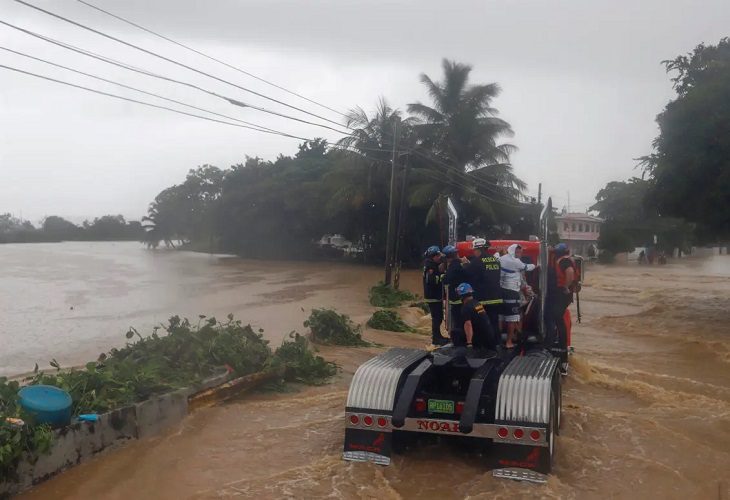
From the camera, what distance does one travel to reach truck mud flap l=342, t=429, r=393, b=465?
6.32 m

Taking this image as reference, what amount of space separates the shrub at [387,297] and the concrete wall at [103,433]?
14834 millimetres

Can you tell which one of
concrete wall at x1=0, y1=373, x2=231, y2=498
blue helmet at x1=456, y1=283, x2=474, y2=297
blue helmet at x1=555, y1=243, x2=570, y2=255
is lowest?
concrete wall at x1=0, y1=373, x2=231, y2=498

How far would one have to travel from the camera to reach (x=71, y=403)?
6.23m

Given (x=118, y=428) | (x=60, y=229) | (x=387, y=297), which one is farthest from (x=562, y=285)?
(x=60, y=229)

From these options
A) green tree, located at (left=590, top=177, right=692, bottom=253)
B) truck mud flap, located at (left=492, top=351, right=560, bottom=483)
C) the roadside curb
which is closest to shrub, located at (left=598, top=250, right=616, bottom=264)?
green tree, located at (left=590, top=177, right=692, bottom=253)

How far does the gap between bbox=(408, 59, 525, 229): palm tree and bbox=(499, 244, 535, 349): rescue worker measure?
29.3 m

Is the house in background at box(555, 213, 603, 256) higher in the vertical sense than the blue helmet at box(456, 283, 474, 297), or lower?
higher

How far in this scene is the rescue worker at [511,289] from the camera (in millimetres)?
9000

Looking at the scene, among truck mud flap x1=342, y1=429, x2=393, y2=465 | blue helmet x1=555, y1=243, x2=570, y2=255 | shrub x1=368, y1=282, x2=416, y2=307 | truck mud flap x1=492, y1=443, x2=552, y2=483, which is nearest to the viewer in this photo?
truck mud flap x1=492, y1=443, x2=552, y2=483

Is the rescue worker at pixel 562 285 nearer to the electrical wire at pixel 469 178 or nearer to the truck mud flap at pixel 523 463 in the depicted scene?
the truck mud flap at pixel 523 463

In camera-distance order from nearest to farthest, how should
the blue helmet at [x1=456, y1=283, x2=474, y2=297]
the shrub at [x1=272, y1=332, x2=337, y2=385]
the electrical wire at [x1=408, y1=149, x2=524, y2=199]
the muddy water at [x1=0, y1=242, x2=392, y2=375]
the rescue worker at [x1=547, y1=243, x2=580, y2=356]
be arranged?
the blue helmet at [x1=456, y1=283, x2=474, y2=297], the rescue worker at [x1=547, y1=243, x2=580, y2=356], the shrub at [x1=272, y1=332, x2=337, y2=385], the muddy water at [x1=0, y1=242, x2=392, y2=375], the electrical wire at [x1=408, y1=149, x2=524, y2=199]

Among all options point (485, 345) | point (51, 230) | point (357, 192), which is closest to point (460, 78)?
point (357, 192)

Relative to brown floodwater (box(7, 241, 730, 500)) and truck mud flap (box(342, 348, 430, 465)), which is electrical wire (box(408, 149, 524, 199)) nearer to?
brown floodwater (box(7, 241, 730, 500))

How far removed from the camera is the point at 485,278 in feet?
27.6
